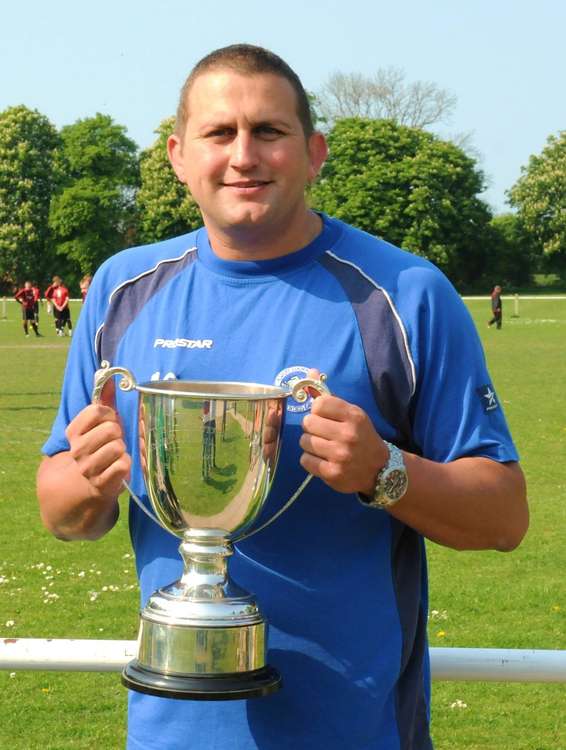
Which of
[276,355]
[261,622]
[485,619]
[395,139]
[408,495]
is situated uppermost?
[395,139]

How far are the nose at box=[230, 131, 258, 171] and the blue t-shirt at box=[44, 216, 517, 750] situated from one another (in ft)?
0.75

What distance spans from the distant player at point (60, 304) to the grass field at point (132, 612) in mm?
24272

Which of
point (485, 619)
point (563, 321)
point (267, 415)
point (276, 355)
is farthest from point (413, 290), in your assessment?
point (563, 321)

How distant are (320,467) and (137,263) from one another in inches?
33.1

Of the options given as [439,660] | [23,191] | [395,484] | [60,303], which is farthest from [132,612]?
[23,191]

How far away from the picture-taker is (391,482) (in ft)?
8.09

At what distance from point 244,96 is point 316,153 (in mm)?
268

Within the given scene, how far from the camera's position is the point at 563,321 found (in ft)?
175

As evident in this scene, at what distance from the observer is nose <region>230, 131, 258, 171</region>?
8.61 ft

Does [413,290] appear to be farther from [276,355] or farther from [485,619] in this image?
[485,619]

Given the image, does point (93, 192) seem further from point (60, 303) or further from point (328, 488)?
point (328, 488)

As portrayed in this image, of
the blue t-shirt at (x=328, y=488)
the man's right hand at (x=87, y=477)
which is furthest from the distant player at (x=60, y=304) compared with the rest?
the blue t-shirt at (x=328, y=488)

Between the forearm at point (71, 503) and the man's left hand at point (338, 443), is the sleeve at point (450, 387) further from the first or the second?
the forearm at point (71, 503)

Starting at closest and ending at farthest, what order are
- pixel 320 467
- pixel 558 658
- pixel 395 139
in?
pixel 320 467
pixel 558 658
pixel 395 139
